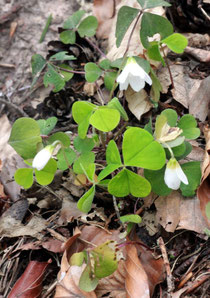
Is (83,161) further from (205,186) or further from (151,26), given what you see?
(151,26)

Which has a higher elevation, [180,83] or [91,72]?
[91,72]

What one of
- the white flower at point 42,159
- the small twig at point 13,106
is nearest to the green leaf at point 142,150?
the white flower at point 42,159

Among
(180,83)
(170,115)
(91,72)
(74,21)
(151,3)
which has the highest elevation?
(151,3)

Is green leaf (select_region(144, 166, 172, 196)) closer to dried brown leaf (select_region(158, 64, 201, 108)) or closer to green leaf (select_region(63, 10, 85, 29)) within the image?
dried brown leaf (select_region(158, 64, 201, 108))

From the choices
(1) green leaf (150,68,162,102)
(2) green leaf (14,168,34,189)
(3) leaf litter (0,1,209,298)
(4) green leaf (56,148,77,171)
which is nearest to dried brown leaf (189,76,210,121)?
(3) leaf litter (0,1,209,298)

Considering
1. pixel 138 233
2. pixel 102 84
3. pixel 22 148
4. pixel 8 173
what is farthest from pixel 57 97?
pixel 138 233

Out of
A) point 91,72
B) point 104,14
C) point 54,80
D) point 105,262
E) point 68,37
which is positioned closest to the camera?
point 105,262

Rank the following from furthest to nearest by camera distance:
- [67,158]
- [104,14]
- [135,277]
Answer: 1. [104,14]
2. [67,158]
3. [135,277]

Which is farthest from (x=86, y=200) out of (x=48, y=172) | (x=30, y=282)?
(x=30, y=282)

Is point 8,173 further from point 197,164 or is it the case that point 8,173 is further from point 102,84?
point 197,164
